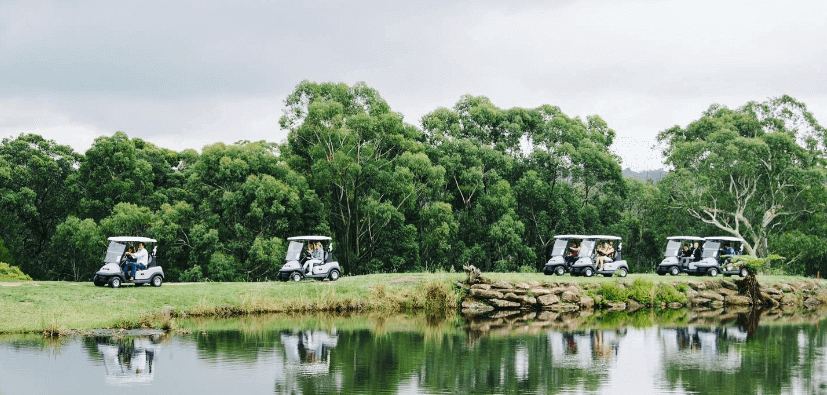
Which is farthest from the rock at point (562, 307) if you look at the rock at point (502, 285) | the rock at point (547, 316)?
the rock at point (502, 285)

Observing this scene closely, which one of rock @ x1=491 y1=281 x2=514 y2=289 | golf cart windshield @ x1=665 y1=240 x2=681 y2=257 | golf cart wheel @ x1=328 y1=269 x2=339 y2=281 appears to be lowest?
Result: rock @ x1=491 y1=281 x2=514 y2=289

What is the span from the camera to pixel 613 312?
86.2 ft

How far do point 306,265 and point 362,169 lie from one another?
11194 mm

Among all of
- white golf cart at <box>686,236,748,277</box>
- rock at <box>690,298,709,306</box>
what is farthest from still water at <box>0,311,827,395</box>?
white golf cart at <box>686,236,748,277</box>

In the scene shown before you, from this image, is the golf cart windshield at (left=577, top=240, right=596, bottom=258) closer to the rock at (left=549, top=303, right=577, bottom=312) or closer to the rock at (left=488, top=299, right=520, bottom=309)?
the rock at (left=549, top=303, right=577, bottom=312)

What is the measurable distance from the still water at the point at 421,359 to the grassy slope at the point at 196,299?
4.57ft

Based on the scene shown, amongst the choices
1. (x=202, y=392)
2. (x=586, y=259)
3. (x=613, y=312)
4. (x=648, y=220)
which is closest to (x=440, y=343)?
(x=202, y=392)

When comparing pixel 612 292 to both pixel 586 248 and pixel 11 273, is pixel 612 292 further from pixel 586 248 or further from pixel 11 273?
pixel 11 273

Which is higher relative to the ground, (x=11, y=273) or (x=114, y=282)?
(x=114, y=282)

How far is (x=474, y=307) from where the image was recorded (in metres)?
26.2

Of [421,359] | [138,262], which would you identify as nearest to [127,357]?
[421,359]

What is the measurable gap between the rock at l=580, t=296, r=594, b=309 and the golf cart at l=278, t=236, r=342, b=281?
860 centimetres

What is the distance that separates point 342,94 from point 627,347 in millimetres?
25547

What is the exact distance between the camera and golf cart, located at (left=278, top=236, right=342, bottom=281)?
2792 cm
